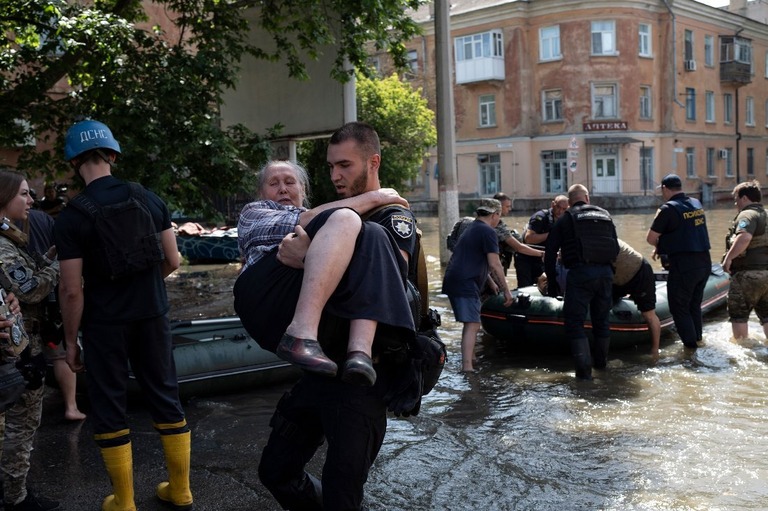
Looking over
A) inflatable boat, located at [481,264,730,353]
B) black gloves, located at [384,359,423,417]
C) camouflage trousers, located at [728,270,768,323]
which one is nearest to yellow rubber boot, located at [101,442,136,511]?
black gloves, located at [384,359,423,417]

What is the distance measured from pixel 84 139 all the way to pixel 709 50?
4851 centimetres

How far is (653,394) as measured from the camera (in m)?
7.07

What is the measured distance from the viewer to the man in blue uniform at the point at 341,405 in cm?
291

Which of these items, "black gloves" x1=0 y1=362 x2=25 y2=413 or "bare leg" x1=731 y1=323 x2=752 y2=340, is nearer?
"black gloves" x1=0 y1=362 x2=25 y2=413

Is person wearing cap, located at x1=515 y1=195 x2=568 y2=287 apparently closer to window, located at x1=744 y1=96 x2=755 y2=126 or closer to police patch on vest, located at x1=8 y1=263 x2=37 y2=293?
police patch on vest, located at x1=8 y1=263 x2=37 y2=293

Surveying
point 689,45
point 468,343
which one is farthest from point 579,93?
point 468,343

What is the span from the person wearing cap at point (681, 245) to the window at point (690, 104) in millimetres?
38868

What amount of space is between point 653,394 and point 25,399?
519 cm

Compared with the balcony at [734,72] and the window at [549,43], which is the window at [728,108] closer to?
the balcony at [734,72]

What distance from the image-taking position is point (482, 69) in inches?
1673

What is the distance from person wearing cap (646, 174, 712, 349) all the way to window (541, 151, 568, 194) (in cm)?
3366

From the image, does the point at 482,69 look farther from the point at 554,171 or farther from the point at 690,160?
the point at 690,160

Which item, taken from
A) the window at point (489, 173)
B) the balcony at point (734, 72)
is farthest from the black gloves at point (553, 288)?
the balcony at point (734, 72)

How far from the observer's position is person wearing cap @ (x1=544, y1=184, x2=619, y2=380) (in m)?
7.47
